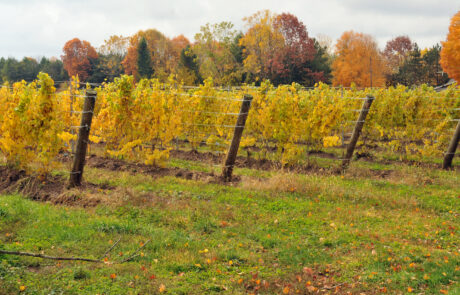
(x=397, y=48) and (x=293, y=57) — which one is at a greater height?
(x=397, y=48)

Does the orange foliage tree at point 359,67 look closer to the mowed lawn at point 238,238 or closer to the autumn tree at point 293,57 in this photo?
the autumn tree at point 293,57

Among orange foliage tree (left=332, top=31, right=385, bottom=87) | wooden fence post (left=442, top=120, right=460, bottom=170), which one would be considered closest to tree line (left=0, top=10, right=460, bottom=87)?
orange foliage tree (left=332, top=31, right=385, bottom=87)

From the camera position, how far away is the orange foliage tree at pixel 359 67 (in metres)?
41.1

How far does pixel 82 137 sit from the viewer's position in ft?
25.2

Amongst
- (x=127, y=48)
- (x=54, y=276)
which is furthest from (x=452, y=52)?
(x=127, y=48)

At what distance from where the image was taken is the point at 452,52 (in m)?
30.7

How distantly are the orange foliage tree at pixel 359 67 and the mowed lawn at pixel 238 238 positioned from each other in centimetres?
3467

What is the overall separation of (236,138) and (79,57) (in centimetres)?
5191

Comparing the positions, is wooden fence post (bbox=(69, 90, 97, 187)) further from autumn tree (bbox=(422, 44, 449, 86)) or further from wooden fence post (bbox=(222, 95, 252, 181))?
autumn tree (bbox=(422, 44, 449, 86))

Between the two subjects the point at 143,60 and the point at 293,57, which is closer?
the point at 293,57

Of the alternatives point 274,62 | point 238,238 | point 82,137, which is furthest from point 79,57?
point 238,238

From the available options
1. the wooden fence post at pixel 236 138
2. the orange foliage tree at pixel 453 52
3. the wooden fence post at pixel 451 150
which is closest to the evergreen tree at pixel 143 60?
the orange foliage tree at pixel 453 52

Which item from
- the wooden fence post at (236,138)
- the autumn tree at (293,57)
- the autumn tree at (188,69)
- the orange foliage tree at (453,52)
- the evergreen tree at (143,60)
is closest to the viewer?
the wooden fence post at (236,138)

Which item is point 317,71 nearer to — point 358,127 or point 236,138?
point 358,127
